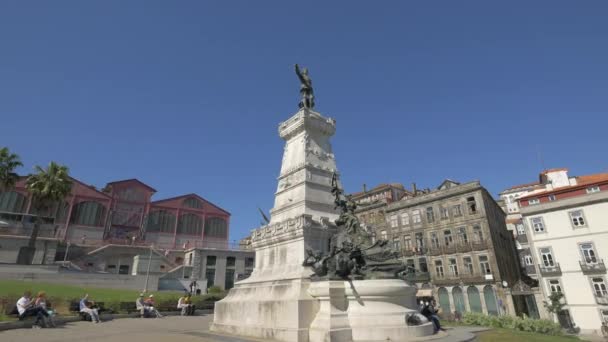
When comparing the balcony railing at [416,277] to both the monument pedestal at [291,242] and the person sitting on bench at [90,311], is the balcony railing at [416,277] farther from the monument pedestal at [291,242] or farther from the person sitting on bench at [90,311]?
the person sitting on bench at [90,311]

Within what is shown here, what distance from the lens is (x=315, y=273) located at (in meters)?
12.2

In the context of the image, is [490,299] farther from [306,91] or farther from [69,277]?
[69,277]

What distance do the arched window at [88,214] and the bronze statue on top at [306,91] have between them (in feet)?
149

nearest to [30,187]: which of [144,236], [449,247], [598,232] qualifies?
[144,236]

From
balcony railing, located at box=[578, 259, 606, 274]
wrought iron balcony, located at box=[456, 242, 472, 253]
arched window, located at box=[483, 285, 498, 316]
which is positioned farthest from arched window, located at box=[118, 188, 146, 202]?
balcony railing, located at box=[578, 259, 606, 274]

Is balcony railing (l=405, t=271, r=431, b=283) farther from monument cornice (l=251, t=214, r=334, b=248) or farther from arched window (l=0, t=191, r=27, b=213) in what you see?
arched window (l=0, t=191, r=27, b=213)

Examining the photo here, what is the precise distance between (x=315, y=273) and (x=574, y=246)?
35.0 metres

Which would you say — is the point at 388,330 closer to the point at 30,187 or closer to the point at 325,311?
the point at 325,311

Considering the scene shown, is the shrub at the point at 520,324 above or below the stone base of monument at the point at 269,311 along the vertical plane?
below

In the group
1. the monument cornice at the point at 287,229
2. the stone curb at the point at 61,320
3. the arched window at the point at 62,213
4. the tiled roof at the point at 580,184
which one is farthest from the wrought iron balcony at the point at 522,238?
the arched window at the point at 62,213

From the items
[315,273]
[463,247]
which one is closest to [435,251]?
[463,247]

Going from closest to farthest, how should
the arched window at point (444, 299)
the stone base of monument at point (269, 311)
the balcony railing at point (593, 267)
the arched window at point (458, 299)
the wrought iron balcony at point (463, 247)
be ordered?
the stone base of monument at point (269, 311)
the balcony railing at point (593, 267)
the arched window at point (458, 299)
the wrought iron balcony at point (463, 247)
the arched window at point (444, 299)

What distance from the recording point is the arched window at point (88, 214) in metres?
49.8

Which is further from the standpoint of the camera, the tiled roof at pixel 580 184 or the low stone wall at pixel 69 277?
the tiled roof at pixel 580 184
